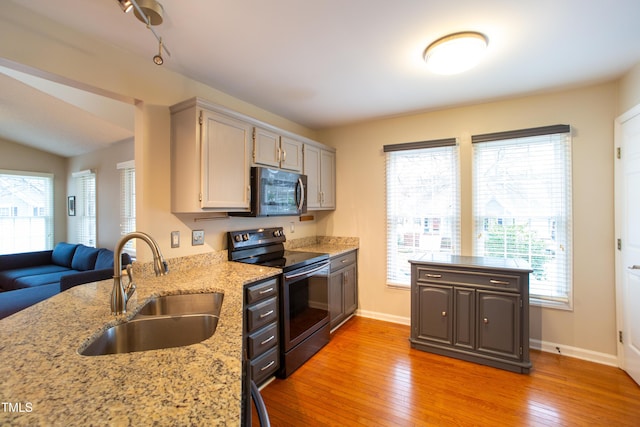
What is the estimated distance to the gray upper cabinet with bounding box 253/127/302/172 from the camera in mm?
2562

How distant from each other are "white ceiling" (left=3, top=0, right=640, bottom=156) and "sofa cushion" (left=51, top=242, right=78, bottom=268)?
4590 millimetres

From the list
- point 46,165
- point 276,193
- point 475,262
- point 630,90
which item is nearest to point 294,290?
point 276,193

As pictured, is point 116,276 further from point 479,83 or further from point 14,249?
point 14,249

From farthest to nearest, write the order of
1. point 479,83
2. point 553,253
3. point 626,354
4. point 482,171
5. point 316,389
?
point 482,171 < point 553,253 < point 479,83 < point 626,354 < point 316,389

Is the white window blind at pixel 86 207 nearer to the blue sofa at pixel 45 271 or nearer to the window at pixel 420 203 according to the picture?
the blue sofa at pixel 45 271

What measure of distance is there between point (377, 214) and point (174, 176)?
2.31 metres

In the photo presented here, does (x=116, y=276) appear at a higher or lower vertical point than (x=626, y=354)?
higher

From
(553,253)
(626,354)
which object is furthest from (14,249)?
(626,354)

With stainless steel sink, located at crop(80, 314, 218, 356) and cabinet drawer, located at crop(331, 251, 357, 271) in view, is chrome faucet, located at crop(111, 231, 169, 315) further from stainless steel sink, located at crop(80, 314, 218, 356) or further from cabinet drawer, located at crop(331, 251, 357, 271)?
cabinet drawer, located at crop(331, 251, 357, 271)

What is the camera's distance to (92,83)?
70.2 inches

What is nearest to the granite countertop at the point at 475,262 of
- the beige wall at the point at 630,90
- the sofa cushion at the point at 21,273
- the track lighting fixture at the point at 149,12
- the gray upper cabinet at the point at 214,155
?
the beige wall at the point at 630,90

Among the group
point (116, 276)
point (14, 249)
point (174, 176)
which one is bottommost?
point (14, 249)

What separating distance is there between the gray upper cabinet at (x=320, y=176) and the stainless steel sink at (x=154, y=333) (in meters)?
2.01

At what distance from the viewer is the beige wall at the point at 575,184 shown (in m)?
2.49
